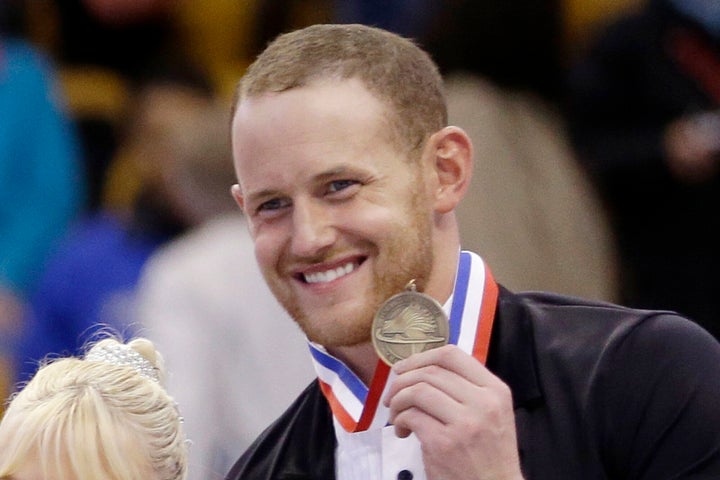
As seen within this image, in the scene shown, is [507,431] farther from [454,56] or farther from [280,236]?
[454,56]

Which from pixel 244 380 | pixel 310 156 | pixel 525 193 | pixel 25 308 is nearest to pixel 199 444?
pixel 244 380

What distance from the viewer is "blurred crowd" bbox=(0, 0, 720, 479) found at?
5426 mm

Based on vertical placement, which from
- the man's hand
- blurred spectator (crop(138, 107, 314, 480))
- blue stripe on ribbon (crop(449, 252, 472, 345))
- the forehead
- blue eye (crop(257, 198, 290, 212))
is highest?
the forehead

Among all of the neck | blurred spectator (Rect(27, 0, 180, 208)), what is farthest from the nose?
blurred spectator (Rect(27, 0, 180, 208))

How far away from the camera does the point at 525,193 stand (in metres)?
5.41

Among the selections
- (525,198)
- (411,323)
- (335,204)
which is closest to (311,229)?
(335,204)

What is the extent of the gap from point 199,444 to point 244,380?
24 cm

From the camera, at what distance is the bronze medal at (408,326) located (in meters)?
3.38

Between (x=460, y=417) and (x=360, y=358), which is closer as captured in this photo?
(x=460, y=417)

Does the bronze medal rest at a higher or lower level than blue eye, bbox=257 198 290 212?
lower

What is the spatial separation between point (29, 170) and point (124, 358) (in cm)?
346

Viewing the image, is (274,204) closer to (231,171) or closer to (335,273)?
(335,273)

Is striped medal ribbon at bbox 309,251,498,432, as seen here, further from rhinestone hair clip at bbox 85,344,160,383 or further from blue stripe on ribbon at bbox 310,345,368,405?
rhinestone hair clip at bbox 85,344,160,383

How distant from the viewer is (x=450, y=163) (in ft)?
12.1
